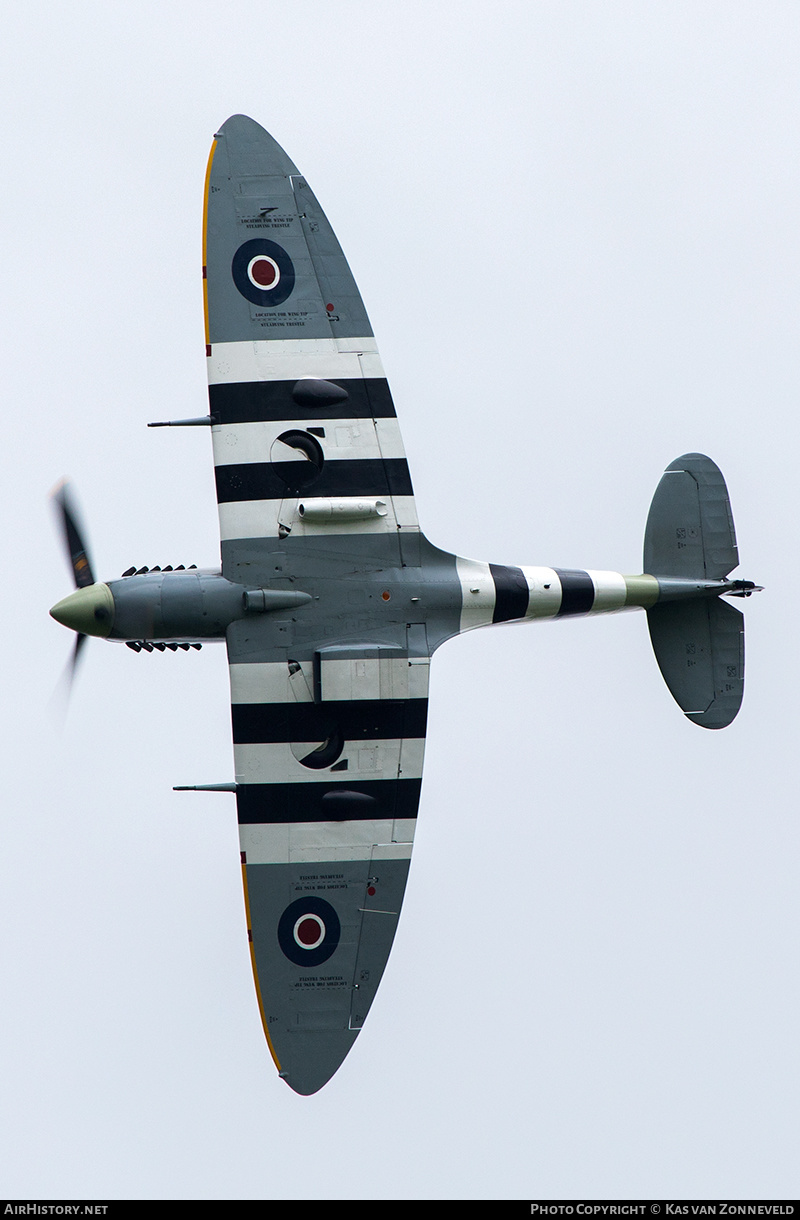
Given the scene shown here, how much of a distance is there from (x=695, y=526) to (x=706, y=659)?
129cm

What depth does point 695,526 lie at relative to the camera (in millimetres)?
12359

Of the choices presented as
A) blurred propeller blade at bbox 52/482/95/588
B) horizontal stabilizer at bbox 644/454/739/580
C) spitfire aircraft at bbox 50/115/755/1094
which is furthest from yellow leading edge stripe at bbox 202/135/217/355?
horizontal stabilizer at bbox 644/454/739/580

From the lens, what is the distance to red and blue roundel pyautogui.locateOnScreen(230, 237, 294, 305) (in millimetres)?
11641

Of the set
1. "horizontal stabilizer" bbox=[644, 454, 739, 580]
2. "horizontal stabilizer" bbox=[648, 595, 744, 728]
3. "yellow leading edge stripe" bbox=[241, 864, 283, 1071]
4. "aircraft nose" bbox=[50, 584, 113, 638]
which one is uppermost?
"horizontal stabilizer" bbox=[644, 454, 739, 580]

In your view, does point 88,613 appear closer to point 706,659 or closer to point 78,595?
point 78,595

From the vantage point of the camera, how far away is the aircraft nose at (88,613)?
11.2 metres

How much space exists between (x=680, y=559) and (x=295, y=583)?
377cm

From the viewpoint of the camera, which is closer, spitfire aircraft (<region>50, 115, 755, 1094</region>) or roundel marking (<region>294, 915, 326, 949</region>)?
spitfire aircraft (<region>50, 115, 755, 1094</region>)

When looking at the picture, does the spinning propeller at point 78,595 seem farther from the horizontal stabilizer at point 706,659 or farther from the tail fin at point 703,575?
the horizontal stabilizer at point 706,659

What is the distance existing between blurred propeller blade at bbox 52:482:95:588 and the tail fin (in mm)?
5338

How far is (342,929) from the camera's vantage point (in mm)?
11703

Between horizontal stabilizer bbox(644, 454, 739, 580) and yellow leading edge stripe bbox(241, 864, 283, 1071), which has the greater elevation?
horizontal stabilizer bbox(644, 454, 739, 580)

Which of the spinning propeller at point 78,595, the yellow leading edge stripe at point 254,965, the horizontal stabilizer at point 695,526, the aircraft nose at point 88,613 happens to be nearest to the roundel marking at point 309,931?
the yellow leading edge stripe at point 254,965

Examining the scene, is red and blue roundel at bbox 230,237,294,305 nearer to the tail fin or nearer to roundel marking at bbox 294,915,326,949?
the tail fin
